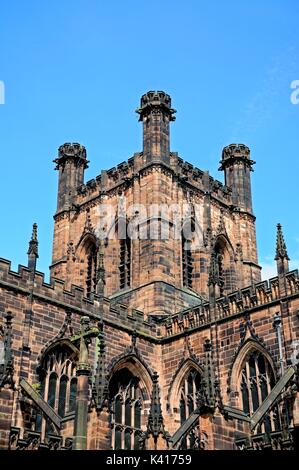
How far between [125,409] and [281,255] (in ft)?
26.7

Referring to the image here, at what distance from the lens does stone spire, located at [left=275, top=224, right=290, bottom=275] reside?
83.7ft

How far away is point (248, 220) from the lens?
124 feet

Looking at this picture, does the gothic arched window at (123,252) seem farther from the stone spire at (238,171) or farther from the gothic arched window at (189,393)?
the stone spire at (238,171)

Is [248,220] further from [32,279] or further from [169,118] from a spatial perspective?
[32,279]

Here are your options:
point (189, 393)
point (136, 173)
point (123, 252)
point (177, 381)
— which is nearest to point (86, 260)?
point (123, 252)

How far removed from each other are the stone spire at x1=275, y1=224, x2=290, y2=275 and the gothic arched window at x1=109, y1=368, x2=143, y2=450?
23.2ft

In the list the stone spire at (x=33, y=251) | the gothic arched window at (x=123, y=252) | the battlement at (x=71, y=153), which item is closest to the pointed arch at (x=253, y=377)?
the stone spire at (x=33, y=251)

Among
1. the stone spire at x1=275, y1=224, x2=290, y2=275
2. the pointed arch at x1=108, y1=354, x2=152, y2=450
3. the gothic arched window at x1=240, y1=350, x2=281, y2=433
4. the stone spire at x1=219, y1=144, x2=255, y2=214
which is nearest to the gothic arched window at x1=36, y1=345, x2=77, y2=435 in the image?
the pointed arch at x1=108, y1=354, x2=152, y2=450

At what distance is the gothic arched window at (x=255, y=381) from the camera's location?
80.9 ft

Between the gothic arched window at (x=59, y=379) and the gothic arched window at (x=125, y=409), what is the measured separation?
1.85 meters

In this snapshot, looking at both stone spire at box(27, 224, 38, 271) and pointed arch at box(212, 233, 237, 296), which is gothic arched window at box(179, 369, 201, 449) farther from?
pointed arch at box(212, 233, 237, 296)

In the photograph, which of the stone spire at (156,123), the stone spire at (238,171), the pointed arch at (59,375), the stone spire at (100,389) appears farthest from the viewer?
the stone spire at (238,171)

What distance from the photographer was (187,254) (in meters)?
33.7
